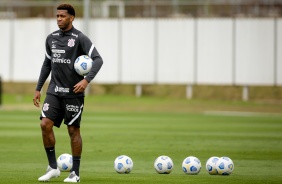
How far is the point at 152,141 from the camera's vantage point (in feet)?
79.7

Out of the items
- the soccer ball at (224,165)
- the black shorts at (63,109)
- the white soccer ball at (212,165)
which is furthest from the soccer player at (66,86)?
the soccer ball at (224,165)

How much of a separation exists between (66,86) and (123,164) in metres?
2.10

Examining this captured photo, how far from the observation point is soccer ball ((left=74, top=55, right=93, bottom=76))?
46.0 feet

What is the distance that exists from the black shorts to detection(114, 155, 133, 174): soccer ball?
5.15 ft

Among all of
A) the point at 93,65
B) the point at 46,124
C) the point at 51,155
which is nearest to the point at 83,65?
the point at 93,65

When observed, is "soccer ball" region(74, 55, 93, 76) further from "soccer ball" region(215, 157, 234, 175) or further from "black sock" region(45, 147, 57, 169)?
"soccer ball" region(215, 157, 234, 175)

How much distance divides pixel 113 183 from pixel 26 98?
39.1 m

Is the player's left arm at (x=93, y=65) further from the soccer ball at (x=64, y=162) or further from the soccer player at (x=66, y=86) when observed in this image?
the soccer ball at (x=64, y=162)

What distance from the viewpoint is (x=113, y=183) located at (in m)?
14.0

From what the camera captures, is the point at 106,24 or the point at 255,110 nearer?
the point at 255,110

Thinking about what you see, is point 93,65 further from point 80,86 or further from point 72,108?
point 72,108

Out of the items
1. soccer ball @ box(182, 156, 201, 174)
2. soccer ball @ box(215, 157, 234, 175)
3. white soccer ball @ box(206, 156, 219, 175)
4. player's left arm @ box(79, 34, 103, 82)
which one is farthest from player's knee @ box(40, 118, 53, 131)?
soccer ball @ box(215, 157, 234, 175)

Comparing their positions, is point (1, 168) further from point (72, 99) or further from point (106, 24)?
point (106, 24)

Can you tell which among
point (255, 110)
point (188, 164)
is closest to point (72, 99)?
point (188, 164)
